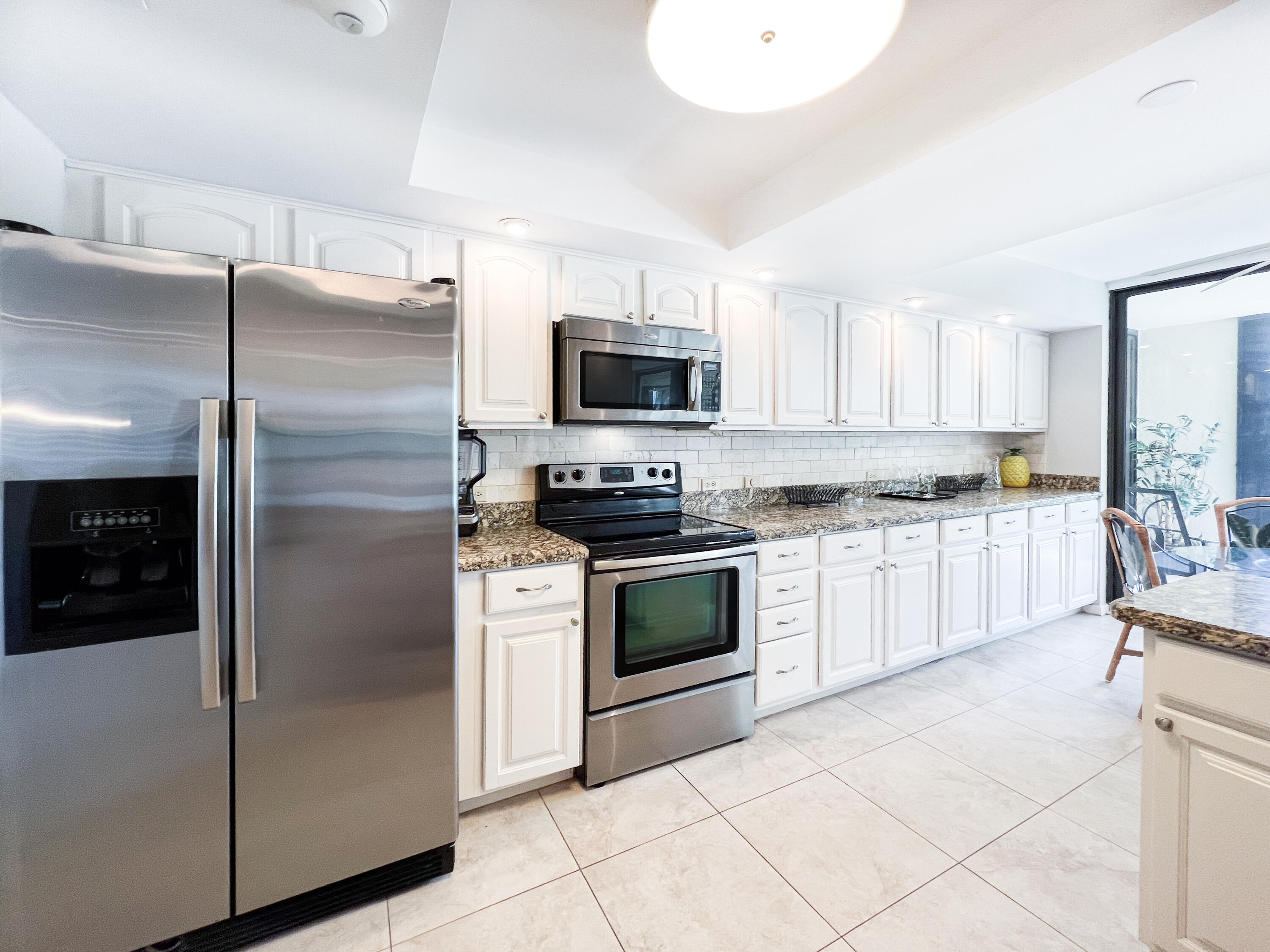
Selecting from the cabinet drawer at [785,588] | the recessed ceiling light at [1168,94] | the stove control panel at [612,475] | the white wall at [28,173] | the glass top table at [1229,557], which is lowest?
the cabinet drawer at [785,588]

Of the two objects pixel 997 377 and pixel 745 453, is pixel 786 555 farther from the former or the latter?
pixel 997 377

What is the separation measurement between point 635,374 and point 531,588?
3.65 ft

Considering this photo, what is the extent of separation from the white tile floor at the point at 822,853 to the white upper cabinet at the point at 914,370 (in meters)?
1.88

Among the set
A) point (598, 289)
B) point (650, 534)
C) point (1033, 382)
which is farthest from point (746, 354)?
point (1033, 382)

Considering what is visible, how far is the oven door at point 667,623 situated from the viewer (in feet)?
6.86

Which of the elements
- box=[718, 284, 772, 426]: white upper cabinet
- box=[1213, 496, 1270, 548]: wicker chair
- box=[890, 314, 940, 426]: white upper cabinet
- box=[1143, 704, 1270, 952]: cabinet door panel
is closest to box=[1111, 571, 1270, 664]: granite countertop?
box=[1143, 704, 1270, 952]: cabinet door panel

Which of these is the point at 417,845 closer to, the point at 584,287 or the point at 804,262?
the point at 584,287

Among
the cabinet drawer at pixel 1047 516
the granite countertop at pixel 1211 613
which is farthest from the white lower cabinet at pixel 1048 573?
the granite countertop at pixel 1211 613

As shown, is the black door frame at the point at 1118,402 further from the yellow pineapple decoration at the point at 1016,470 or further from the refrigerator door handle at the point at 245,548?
the refrigerator door handle at the point at 245,548

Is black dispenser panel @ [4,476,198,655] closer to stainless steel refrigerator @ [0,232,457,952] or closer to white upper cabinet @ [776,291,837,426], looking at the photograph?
stainless steel refrigerator @ [0,232,457,952]

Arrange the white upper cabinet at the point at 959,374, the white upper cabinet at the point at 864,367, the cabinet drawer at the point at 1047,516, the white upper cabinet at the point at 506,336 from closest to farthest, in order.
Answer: the white upper cabinet at the point at 506,336
the white upper cabinet at the point at 864,367
the cabinet drawer at the point at 1047,516
the white upper cabinet at the point at 959,374

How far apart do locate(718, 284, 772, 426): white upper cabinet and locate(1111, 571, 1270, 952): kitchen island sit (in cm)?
183

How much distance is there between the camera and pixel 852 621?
111 inches

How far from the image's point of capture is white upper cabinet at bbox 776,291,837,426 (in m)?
3.06
